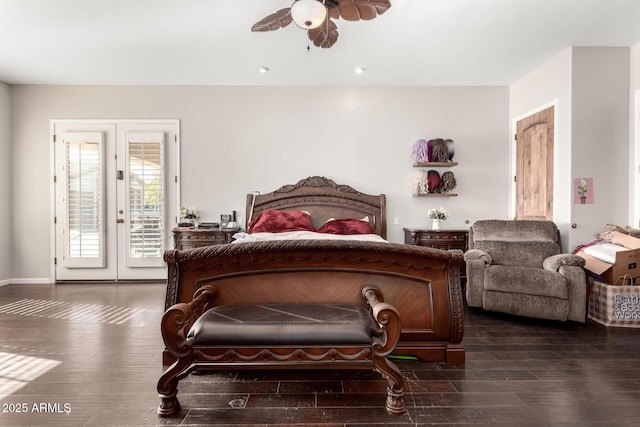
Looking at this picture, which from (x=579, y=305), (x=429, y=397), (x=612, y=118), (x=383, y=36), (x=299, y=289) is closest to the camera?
(x=429, y=397)

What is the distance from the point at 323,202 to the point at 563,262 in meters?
2.97

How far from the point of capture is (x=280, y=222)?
15.2 ft

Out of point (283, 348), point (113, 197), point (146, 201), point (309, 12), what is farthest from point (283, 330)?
point (113, 197)

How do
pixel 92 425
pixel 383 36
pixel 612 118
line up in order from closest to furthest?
pixel 92 425 → pixel 383 36 → pixel 612 118

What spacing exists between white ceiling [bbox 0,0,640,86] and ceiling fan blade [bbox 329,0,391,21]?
2.42ft

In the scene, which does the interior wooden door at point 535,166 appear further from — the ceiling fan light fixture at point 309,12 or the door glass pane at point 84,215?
the door glass pane at point 84,215

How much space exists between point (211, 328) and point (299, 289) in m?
0.71

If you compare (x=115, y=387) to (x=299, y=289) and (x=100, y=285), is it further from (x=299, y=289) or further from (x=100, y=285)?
(x=100, y=285)

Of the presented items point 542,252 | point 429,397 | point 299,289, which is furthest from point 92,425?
A: point 542,252

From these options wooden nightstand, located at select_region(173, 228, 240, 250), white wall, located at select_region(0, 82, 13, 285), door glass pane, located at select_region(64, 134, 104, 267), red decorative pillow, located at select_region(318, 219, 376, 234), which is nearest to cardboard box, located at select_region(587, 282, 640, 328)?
red decorative pillow, located at select_region(318, 219, 376, 234)

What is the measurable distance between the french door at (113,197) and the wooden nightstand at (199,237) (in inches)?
24.8

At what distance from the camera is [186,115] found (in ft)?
17.4

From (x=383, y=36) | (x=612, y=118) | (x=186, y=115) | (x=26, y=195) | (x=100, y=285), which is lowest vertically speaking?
(x=100, y=285)

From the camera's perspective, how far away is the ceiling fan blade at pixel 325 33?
271cm
